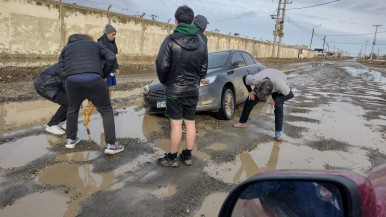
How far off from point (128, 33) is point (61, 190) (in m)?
20.0

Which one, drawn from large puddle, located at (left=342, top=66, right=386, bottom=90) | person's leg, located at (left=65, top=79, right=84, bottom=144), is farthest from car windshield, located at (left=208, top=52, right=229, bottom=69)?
large puddle, located at (left=342, top=66, right=386, bottom=90)

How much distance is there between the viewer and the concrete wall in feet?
49.2

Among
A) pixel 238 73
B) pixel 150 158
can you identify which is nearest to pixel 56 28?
pixel 238 73

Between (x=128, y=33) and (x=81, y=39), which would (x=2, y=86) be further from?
(x=128, y=33)

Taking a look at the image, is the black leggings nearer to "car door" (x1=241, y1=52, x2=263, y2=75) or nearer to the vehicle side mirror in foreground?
the vehicle side mirror in foreground

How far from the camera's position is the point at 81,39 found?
14.9ft

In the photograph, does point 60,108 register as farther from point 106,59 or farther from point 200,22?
point 200,22

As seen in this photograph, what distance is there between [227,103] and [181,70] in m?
3.07

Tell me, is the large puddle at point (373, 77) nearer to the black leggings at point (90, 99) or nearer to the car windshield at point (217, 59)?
the car windshield at point (217, 59)

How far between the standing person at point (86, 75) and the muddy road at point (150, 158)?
1.47 ft

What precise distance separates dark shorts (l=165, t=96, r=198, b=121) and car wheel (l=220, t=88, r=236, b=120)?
8.44ft

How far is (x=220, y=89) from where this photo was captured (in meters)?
6.78

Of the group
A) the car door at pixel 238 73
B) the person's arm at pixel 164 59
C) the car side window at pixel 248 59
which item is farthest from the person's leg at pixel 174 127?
the car side window at pixel 248 59

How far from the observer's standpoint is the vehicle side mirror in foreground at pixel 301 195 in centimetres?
121
